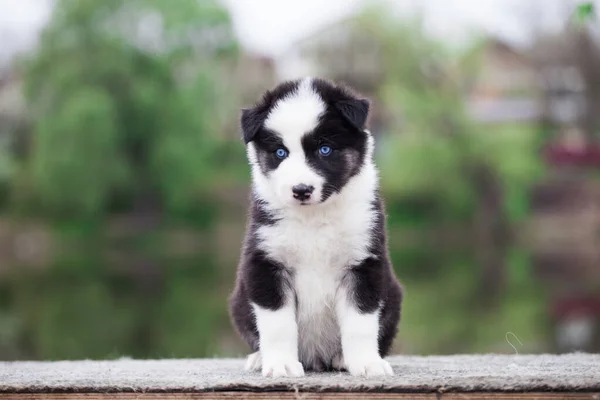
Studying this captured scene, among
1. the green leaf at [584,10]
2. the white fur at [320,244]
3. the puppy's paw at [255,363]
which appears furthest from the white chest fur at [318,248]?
the green leaf at [584,10]

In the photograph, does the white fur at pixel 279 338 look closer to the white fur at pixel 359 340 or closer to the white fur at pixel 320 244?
the white fur at pixel 320 244

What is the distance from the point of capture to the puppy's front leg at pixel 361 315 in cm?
453

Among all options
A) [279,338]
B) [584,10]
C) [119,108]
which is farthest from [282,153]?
[119,108]

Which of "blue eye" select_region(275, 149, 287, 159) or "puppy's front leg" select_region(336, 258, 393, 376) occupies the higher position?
"blue eye" select_region(275, 149, 287, 159)

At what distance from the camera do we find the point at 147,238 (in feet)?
103

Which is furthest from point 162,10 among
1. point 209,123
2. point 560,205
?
point 560,205

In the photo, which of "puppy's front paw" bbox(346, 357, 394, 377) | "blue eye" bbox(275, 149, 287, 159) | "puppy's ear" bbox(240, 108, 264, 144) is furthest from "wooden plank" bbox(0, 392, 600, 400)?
"puppy's ear" bbox(240, 108, 264, 144)

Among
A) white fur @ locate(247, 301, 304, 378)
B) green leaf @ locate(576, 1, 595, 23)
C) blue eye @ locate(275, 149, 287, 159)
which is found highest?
green leaf @ locate(576, 1, 595, 23)

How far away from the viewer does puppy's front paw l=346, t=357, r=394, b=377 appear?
446cm

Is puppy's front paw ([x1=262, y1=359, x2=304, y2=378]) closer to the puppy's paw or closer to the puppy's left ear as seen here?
the puppy's paw

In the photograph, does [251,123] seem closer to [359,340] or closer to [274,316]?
[274,316]

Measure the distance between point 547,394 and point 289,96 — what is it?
6.58ft

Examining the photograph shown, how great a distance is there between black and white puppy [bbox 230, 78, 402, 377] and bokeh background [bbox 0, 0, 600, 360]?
53.4ft

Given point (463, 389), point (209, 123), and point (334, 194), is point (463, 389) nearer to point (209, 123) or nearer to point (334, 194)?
point (334, 194)
